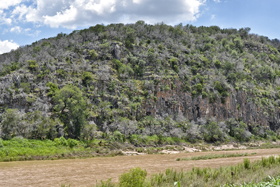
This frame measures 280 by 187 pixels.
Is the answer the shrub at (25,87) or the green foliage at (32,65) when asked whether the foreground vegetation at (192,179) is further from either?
the green foliage at (32,65)

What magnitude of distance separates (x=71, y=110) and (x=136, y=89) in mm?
21894

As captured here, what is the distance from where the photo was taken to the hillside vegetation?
44.7m

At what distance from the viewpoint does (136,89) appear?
61.6 metres

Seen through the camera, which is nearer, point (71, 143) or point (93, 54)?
point (71, 143)

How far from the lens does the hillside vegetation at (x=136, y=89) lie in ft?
147

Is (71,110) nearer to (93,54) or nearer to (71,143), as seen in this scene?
(71,143)

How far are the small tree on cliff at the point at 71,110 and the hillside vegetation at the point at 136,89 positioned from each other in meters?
0.21

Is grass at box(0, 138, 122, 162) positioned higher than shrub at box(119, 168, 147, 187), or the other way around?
shrub at box(119, 168, 147, 187)

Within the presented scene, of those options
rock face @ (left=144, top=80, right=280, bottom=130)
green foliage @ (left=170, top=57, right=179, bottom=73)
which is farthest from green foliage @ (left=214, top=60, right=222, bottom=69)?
green foliage @ (left=170, top=57, right=179, bottom=73)

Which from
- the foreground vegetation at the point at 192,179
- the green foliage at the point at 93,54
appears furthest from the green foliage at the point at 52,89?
the foreground vegetation at the point at 192,179

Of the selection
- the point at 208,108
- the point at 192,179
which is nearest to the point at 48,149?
the point at 192,179

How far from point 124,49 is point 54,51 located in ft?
72.1

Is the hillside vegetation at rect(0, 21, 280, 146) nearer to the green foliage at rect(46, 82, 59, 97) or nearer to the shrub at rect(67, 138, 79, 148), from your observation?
the green foliage at rect(46, 82, 59, 97)

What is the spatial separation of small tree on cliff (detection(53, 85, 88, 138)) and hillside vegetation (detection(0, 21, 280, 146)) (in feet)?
0.68
